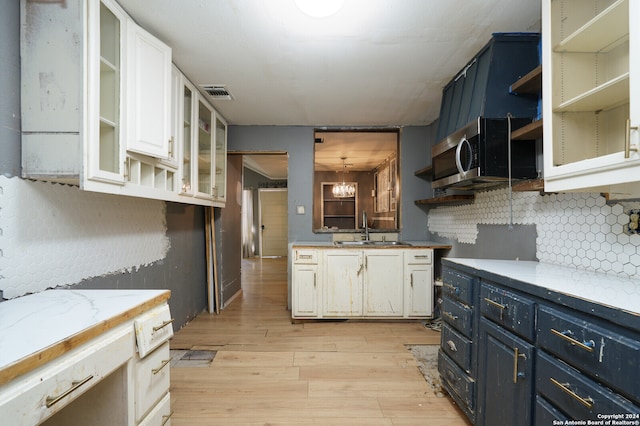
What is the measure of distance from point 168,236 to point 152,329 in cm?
172

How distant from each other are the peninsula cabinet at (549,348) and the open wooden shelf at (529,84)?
1.06m

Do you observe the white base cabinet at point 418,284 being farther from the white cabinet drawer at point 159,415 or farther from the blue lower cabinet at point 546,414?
the white cabinet drawer at point 159,415

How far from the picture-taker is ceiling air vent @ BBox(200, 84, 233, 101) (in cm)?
265

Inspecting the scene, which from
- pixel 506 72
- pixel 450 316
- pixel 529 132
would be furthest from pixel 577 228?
pixel 506 72

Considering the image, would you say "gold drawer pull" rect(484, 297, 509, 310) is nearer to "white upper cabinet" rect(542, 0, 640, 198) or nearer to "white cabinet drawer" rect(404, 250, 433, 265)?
"white upper cabinet" rect(542, 0, 640, 198)

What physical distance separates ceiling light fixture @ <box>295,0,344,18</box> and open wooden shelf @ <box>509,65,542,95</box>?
1.13m

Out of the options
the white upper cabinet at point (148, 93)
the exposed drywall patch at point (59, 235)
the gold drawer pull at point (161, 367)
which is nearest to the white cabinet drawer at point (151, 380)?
the gold drawer pull at point (161, 367)

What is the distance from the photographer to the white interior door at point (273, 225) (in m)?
8.36

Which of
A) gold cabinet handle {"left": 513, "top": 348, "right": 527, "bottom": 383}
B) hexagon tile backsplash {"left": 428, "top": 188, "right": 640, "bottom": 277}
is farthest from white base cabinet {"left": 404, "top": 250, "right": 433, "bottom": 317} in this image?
gold cabinet handle {"left": 513, "top": 348, "right": 527, "bottom": 383}

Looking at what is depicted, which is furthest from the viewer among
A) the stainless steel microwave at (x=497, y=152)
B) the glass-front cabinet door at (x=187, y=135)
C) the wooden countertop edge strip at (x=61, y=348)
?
the glass-front cabinet door at (x=187, y=135)

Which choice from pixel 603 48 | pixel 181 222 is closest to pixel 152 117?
pixel 181 222

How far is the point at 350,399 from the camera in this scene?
1836 mm

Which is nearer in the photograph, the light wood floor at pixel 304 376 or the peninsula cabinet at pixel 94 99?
the peninsula cabinet at pixel 94 99

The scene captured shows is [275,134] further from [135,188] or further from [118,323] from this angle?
[118,323]
